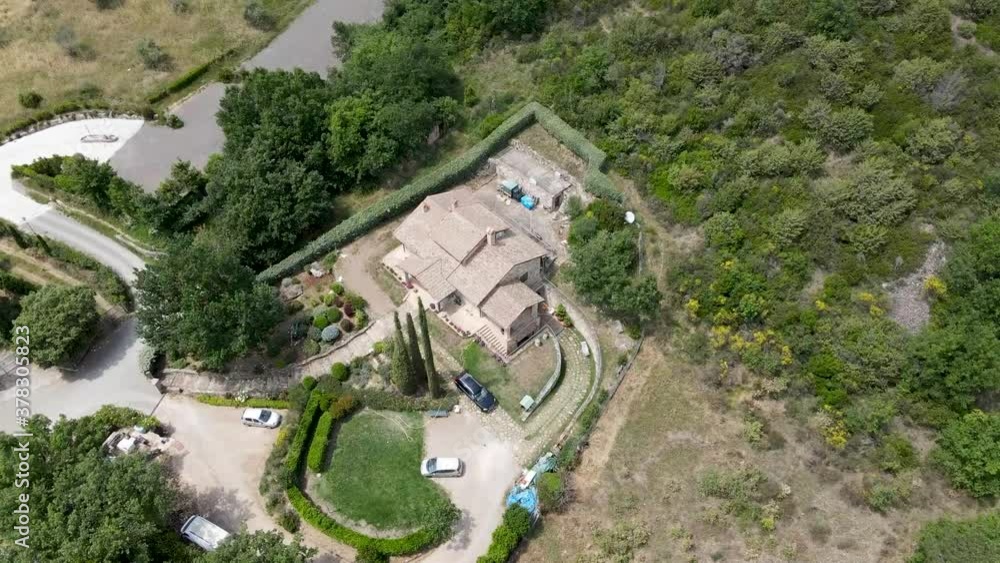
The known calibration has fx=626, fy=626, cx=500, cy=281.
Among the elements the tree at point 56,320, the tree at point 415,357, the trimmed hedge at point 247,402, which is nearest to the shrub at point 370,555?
the tree at point 415,357

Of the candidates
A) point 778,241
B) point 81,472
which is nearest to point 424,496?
point 81,472

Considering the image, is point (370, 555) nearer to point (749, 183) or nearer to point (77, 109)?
point (749, 183)

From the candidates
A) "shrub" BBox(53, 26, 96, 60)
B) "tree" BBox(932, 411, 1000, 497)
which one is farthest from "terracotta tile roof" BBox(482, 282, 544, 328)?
"shrub" BBox(53, 26, 96, 60)

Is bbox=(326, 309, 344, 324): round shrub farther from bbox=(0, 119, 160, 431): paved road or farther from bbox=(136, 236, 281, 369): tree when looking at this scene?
bbox=(0, 119, 160, 431): paved road

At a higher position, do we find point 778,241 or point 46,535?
point 46,535

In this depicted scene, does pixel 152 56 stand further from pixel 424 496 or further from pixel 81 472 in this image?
pixel 424 496
